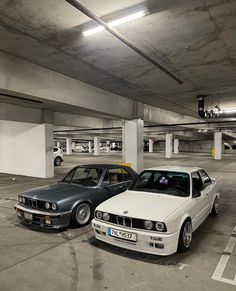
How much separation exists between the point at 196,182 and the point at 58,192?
2.79 metres

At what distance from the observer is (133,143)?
10352 mm

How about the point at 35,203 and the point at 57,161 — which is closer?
the point at 35,203

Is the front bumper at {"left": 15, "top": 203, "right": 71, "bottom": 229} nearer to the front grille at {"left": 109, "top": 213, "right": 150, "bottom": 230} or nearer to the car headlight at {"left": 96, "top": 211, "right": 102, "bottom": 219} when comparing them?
the car headlight at {"left": 96, "top": 211, "right": 102, "bottom": 219}

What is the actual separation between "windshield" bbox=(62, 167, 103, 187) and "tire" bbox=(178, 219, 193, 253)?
2.24 metres

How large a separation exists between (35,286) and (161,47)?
4513 millimetres

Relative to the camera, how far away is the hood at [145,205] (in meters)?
3.31

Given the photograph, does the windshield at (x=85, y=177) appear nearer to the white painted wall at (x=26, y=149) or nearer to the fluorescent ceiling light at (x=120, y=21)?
the fluorescent ceiling light at (x=120, y=21)

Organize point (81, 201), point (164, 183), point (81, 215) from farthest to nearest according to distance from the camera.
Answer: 1. point (81, 215)
2. point (81, 201)
3. point (164, 183)

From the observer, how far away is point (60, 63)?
553cm

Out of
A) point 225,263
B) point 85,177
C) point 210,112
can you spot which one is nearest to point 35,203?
point 85,177

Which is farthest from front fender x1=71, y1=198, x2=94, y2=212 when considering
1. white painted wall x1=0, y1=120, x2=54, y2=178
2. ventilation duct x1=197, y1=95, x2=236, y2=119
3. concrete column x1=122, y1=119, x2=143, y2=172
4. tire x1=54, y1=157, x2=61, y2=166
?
tire x1=54, y1=157, x2=61, y2=166

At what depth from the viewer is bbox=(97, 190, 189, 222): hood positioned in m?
3.31

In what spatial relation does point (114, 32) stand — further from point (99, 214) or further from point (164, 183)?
point (99, 214)

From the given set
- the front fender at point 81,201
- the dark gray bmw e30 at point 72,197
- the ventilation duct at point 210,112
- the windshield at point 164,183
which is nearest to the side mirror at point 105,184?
the dark gray bmw e30 at point 72,197
